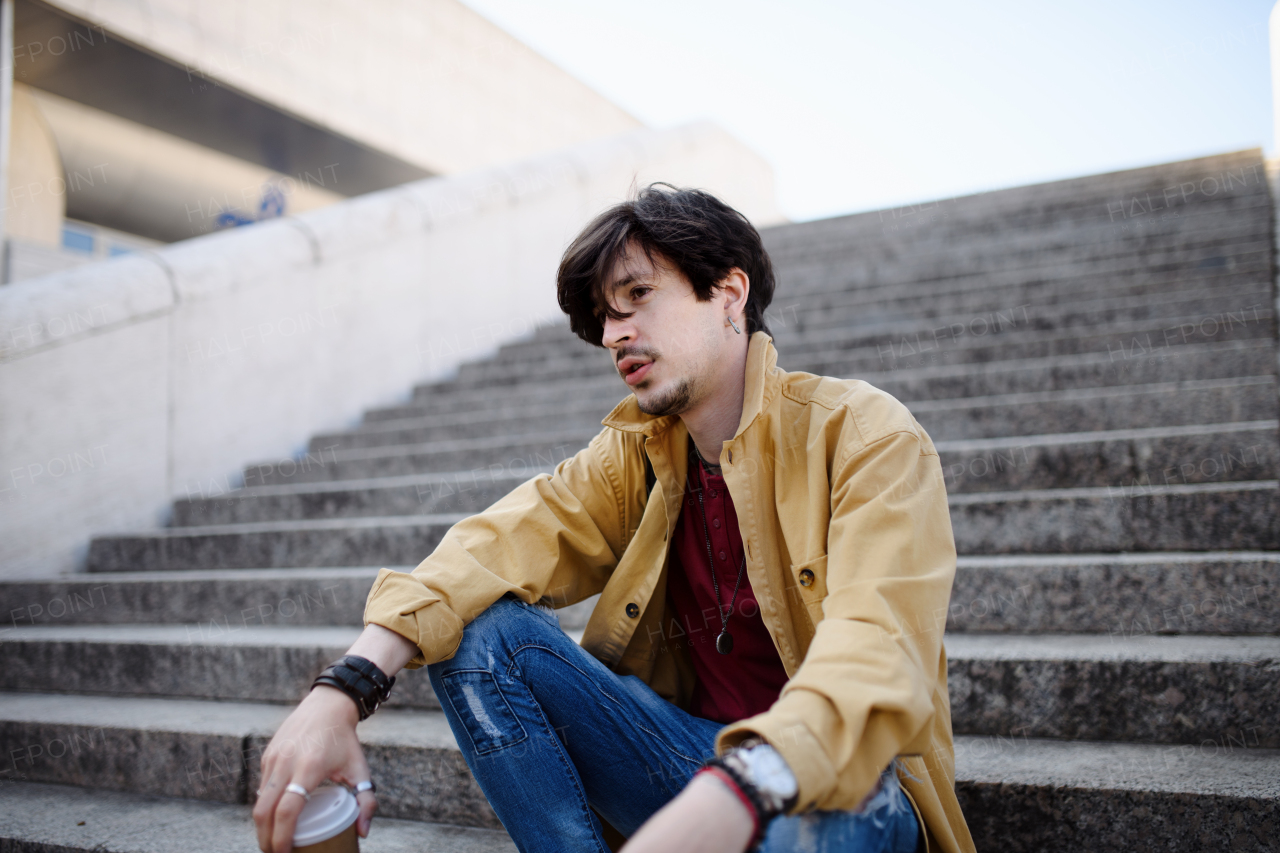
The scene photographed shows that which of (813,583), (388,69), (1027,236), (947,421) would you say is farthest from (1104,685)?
(388,69)

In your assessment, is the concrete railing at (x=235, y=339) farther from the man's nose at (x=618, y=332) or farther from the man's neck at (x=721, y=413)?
the man's neck at (x=721, y=413)

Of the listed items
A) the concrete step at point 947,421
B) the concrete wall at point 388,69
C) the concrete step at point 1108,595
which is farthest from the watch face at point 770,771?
the concrete wall at point 388,69

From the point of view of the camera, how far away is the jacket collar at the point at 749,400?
4.64 ft

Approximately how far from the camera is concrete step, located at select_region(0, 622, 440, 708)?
232 cm

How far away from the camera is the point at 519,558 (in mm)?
1539

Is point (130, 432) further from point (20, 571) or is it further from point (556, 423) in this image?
point (556, 423)

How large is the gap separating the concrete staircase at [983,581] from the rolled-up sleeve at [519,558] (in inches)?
24.7

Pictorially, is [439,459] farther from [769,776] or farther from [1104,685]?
[769,776]

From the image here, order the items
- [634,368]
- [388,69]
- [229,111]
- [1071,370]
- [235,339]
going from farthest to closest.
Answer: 1. [388,69]
2. [229,111]
3. [235,339]
4. [1071,370]
5. [634,368]

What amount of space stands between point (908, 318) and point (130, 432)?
3.83 meters

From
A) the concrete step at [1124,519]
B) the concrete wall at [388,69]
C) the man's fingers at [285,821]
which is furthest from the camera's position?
the concrete wall at [388,69]

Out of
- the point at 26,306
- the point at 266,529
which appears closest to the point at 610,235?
the point at 266,529

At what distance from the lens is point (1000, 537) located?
230 centimetres

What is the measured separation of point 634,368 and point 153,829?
1.60 metres
